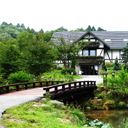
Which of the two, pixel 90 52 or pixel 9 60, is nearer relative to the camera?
pixel 9 60

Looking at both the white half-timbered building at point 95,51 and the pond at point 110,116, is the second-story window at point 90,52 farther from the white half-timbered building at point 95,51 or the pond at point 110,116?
the pond at point 110,116

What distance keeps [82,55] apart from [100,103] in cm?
2378

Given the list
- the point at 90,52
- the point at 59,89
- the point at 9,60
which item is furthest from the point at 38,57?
the point at 90,52

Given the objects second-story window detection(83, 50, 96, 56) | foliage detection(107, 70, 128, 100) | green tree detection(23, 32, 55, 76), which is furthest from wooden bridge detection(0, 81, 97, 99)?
second-story window detection(83, 50, 96, 56)

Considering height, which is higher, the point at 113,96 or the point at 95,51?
the point at 95,51

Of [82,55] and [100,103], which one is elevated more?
[82,55]

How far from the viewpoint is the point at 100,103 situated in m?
16.7

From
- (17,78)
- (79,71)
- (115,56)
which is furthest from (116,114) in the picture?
(115,56)

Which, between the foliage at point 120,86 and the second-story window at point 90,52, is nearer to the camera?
the foliage at point 120,86

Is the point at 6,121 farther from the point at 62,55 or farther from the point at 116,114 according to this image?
the point at 62,55

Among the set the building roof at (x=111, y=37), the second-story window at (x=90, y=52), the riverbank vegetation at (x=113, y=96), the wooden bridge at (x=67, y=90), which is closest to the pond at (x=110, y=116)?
the riverbank vegetation at (x=113, y=96)

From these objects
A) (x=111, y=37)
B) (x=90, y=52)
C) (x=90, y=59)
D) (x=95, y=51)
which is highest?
(x=111, y=37)

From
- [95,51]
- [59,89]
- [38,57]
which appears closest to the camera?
[59,89]

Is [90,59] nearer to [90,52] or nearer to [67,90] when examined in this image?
[90,52]
